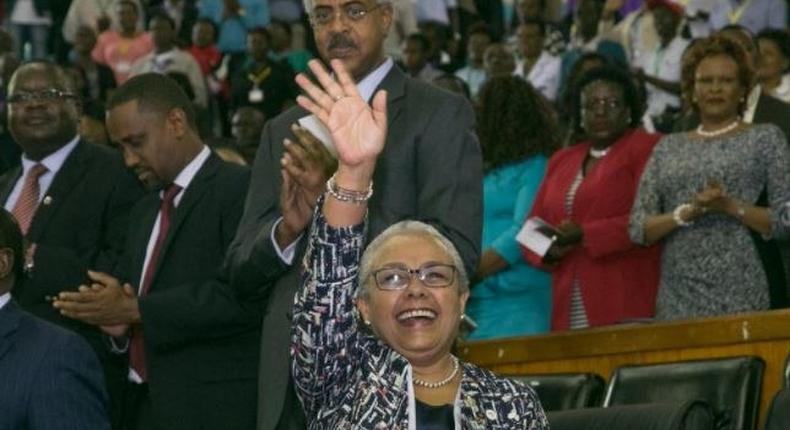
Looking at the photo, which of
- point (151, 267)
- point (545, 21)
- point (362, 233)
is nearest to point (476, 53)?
point (545, 21)

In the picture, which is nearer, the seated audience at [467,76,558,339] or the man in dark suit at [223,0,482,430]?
the man in dark suit at [223,0,482,430]

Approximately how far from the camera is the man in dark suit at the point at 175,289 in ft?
21.4

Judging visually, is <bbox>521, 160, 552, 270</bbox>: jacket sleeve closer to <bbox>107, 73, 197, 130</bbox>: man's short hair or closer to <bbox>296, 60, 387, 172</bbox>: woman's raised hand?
<bbox>107, 73, 197, 130</bbox>: man's short hair

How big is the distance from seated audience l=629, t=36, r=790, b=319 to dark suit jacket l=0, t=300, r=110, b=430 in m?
2.62

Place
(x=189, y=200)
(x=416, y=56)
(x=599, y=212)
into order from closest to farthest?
(x=189, y=200) < (x=599, y=212) < (x=416, y=56)

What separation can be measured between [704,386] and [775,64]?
522 centimetres

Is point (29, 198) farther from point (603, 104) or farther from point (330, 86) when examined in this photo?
point (330, 86)

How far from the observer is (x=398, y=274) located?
4.90 metres

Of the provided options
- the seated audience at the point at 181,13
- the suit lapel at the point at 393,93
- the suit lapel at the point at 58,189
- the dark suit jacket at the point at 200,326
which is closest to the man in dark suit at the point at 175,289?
the dark suit jacket at the point at 200,326

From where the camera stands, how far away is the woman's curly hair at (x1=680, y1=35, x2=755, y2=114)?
782cm

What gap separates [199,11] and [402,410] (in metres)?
17.1

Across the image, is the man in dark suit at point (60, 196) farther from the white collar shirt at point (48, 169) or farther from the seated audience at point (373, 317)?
the seated audience at point (373, 317)

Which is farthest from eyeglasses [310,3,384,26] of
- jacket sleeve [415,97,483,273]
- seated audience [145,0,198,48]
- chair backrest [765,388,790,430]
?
seated audience [145,0,198,48]

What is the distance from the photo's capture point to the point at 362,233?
4.96 meters
